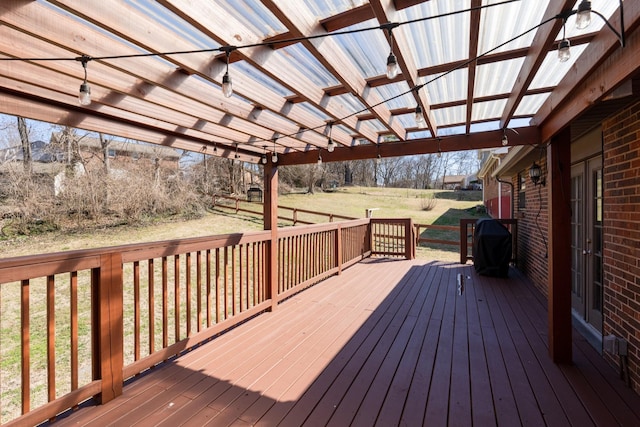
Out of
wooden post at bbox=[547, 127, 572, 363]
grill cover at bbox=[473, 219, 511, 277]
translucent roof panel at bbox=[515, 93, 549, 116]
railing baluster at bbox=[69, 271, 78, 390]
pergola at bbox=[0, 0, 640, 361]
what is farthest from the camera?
grill cover at bbox=[473, 219, 511, 277]

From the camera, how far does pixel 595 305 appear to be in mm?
3086

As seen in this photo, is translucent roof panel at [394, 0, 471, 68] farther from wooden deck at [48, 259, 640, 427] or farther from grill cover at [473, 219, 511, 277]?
grill cover at [473, 219, 511, 277]

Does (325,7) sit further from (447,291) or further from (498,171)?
(498,171)

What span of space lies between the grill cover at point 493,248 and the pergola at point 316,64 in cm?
254

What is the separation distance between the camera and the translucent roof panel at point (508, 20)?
1617 mm

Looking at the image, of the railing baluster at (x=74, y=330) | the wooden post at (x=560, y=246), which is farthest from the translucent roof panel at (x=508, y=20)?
the railing baluster at (x=74, y=330)

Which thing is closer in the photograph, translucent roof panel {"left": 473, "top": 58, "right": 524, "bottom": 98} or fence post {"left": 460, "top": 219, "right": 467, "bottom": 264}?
translucent roof panel {"left": 473, "top": 58, "right": 524, "bottom": 98}

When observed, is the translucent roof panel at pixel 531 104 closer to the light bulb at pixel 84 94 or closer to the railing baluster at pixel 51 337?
the light bulb at pixel 84 94

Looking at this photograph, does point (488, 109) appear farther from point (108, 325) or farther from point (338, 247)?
point (108, 325)

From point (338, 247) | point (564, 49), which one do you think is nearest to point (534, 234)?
point (338, 247)

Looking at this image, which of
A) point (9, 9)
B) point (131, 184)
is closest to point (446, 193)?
point (131, 184)

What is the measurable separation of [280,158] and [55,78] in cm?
262

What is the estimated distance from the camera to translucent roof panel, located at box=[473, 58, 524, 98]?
2208 millimetres

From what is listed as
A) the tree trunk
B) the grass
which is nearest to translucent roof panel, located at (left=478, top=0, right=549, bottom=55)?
the grass
